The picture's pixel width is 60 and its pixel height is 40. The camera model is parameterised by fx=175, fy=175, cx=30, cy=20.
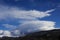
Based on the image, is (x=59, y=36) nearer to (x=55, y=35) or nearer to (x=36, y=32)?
(x=55, y=35)

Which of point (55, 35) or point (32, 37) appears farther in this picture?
point (32, 37)

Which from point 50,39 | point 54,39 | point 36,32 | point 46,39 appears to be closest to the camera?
point 54,39

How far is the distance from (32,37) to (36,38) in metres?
4.88

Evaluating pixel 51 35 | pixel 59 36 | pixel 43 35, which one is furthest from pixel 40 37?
pixel 59 36

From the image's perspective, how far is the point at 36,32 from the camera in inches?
5310

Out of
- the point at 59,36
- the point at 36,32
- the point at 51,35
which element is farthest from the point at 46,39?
the point at 36,32

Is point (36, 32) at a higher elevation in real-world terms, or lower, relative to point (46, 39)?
higher

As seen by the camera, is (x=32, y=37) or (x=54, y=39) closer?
(x=54, y=39)

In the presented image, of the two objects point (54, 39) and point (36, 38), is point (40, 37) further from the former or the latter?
point (54, 39)

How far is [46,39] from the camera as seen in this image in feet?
363

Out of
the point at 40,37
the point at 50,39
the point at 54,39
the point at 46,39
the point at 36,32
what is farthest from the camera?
the point at 36,32

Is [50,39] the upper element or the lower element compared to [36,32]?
lower

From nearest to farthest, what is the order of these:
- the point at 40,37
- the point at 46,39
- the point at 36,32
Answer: the point at 46,39 < the point at 40,37 < the point at 36,32

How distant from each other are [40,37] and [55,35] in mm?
19293
